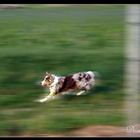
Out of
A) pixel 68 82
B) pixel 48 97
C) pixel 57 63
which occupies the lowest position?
pixel 48 97

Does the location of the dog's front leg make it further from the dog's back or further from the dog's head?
the dog's back

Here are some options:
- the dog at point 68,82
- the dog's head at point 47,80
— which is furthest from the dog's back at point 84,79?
the dog's head at point 47,80

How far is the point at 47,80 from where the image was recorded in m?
5.50

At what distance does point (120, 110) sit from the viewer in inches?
219

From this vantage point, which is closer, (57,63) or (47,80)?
(47,80)

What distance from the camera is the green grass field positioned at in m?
5.52

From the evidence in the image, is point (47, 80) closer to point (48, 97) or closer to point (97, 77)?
point (48, 97)

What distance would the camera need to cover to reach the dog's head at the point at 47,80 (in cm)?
549

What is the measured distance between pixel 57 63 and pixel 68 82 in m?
0.20

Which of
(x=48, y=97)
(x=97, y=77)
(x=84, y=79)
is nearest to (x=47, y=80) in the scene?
(x=48, y=97)

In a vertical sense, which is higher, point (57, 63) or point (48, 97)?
point (57, 63)

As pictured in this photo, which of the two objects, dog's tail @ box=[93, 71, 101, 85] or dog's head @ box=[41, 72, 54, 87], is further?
dog's tail @ box=[93, 71, 101, 85]

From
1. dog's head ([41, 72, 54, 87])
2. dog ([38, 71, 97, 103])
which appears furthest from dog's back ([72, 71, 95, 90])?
dog's head ([41, 72, 54, 87])

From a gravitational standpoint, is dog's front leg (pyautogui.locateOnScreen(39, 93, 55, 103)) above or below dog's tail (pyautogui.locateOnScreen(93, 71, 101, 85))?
below
